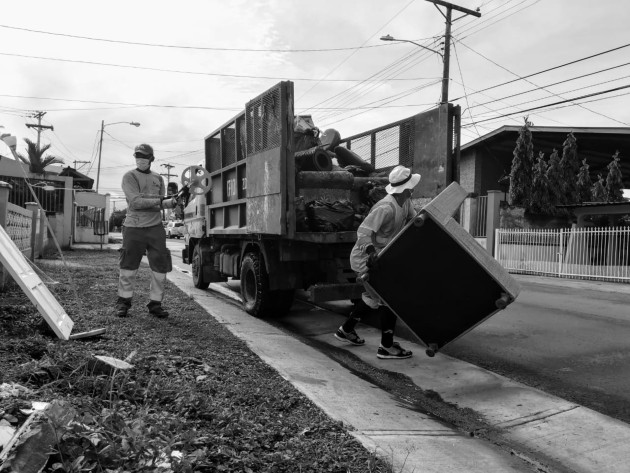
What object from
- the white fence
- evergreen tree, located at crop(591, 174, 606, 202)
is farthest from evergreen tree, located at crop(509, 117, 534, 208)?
evergreen tree, located at crop(591, 174, 606, 202)

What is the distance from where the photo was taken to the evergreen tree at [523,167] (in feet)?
70.5

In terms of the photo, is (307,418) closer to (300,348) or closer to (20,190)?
(300,348)

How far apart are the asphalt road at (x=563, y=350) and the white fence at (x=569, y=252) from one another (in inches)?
262

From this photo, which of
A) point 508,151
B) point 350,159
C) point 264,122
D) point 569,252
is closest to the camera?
point 264,122

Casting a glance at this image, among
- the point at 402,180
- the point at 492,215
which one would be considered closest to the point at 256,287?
the point at 402,180

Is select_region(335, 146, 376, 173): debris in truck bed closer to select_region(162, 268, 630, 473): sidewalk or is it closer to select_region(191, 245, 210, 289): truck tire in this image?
select_region(162, 268, 630, 473): sidewalk

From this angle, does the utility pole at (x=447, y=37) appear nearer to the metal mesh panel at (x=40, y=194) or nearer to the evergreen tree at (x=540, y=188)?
the evergreen tree at (x=540, y=188)

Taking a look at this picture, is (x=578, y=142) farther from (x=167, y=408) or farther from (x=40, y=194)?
(x=167, y=408)

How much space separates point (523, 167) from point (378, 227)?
18.7 meters

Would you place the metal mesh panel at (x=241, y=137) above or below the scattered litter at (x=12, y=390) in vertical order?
above

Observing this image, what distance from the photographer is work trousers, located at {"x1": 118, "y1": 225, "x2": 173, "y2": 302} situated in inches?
230

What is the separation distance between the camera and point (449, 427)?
11.5ft

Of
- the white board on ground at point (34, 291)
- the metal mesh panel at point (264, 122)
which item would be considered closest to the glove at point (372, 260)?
the metal mesh panel at point (264, 122)

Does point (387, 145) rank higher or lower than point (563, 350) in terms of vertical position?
higher
